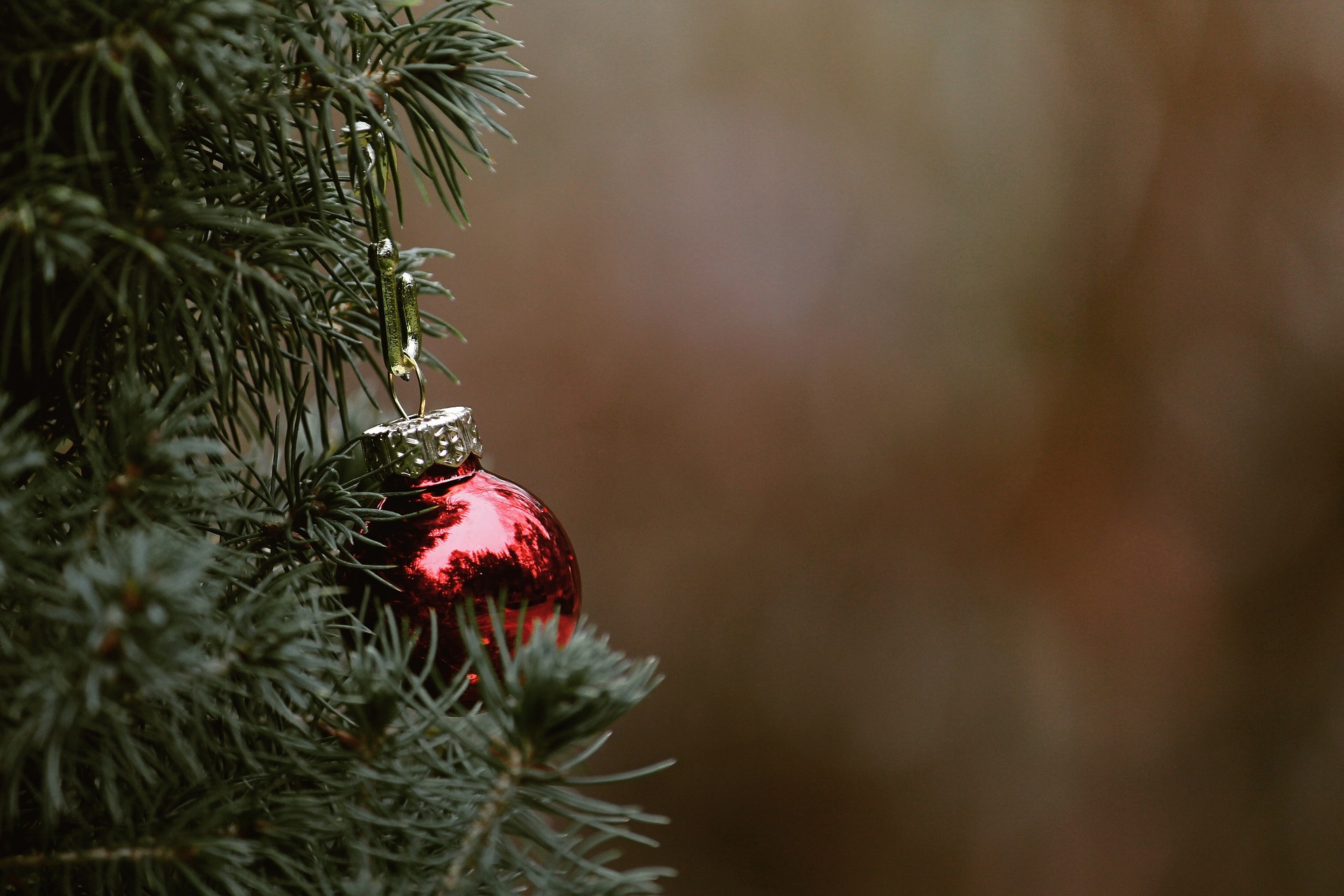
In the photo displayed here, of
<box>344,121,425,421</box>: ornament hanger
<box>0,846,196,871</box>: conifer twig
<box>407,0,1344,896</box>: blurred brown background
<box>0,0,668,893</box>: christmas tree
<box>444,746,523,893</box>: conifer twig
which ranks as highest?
<box>407,0,1344,896</box>: blurred brown background

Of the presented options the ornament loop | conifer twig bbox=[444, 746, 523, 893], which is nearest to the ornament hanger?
the ornament loop

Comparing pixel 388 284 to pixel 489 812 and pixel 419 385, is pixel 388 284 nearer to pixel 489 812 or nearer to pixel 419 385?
pixel 419 385

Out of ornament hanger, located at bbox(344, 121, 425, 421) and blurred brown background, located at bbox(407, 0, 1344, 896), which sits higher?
blurred brown background, located at bbox(407, 0, 1344, 896)

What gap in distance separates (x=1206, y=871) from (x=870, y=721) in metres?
0.43

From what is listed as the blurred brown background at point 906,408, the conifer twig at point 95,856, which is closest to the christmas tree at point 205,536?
the conifer twig at point 95,856

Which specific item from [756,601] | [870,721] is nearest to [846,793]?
[870,721]

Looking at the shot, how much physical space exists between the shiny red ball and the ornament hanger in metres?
0.03

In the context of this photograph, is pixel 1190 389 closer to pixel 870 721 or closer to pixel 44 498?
pixel 870 721

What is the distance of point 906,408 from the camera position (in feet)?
4.05

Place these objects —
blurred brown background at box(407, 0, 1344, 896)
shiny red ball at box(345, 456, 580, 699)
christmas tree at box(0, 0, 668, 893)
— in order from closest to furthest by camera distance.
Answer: christmas tree at box(0, 0, 668, 893) → shiny red ball at box(345, 456, 580, 699) → blurred brown background at box(407, 0, 1344, 896)

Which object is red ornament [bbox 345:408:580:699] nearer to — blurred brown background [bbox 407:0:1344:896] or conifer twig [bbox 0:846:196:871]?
conifer twig [bbox 0:846:196:871]

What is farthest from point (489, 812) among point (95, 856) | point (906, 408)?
point (906, 408)

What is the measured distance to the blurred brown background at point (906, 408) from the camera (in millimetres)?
1191

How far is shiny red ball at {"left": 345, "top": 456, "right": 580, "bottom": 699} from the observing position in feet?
1.06
